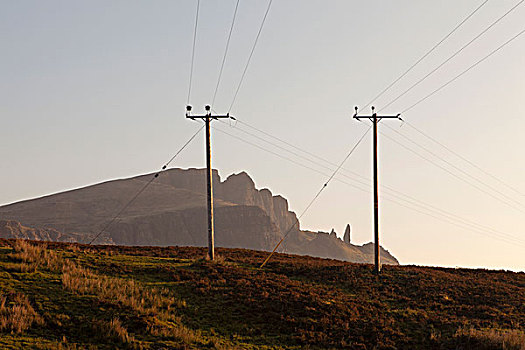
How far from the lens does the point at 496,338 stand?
2105 centimetres

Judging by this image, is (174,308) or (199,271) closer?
(174,308)

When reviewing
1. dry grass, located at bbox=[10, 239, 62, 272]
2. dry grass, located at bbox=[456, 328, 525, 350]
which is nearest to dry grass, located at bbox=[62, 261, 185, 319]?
dry grass, located at bbox=[10, 239, 62, 272]

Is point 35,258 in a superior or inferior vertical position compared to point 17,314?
superior

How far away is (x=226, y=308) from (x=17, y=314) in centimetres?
942

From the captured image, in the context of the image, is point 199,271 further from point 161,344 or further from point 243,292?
point 161,344

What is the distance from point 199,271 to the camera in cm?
3091

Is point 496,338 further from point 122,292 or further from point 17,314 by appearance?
point 17,314

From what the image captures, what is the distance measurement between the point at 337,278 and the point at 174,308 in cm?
1494

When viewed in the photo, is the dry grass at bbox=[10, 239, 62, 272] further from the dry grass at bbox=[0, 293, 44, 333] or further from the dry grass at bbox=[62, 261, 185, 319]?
the dry grass at bbox=[0, 293, 44, 333]

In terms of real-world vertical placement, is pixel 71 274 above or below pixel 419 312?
above

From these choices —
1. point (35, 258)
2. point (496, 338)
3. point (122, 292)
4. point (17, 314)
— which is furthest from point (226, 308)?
point (496, 338)

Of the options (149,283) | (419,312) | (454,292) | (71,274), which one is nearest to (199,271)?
(149,283)

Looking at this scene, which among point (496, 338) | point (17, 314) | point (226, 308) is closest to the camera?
point (17, 314)

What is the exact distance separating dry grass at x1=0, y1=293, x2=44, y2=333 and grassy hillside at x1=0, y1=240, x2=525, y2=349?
1.5 inches
